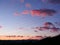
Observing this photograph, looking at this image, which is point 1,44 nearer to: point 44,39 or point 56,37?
point 44,39

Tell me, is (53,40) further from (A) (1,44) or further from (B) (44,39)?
(A) (1,44)

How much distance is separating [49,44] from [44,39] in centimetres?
369

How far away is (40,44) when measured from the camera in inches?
1316

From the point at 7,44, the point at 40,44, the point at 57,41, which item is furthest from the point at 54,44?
the point at 7,44

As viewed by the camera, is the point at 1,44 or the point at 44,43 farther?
the point at 1,44

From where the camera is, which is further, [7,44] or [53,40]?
→ [7,44]

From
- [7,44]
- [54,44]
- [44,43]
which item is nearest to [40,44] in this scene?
[44,43]

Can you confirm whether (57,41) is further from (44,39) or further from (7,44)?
(7,44)

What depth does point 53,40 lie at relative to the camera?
109ft

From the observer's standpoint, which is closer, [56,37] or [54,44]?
[54,44]

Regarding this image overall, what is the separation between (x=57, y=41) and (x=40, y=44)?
359cm

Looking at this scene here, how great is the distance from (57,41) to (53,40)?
98 centimetres

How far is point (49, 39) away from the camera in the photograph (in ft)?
112

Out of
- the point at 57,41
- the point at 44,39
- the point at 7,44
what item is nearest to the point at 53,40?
the point at 57,41
